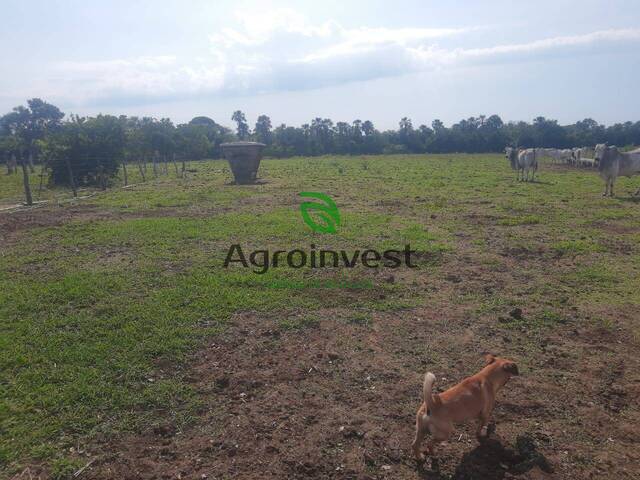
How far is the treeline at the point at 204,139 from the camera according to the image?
21.3 m

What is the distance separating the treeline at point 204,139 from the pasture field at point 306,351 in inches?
482

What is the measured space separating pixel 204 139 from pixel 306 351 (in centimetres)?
3719

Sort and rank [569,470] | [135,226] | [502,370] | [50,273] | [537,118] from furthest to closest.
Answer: [537,118]
[135,226]
[50,273]
[502,370]
[569,470]

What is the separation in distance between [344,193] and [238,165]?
6.85 meters

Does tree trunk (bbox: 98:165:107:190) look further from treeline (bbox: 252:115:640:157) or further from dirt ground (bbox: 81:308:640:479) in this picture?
treeline (bbox: 252:115:640:157)

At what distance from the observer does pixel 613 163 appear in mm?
15258

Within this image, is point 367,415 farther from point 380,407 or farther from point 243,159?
point 243,159

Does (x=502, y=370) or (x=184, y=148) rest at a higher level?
(x=184, y=148)

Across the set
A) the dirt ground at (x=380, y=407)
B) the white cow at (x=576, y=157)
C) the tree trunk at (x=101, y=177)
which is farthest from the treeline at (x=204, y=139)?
the white cow at (x=576, y=157)

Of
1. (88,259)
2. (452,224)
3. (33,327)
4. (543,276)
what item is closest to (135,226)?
(88,259)

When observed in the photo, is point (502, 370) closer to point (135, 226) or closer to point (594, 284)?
point (594, 284)

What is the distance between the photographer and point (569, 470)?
3289mm

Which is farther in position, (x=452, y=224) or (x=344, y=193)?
(x=344, y=193)

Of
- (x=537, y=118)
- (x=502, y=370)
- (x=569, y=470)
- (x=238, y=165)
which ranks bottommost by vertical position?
(x=569, y=470)
